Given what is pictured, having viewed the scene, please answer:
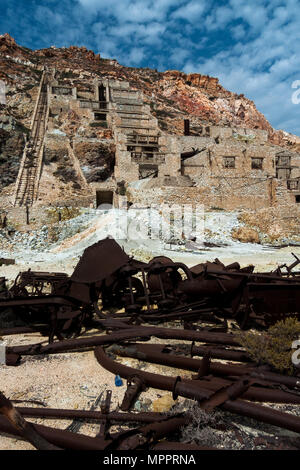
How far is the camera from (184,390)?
228 cm

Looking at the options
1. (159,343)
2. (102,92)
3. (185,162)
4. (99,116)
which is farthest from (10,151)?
(159,343)

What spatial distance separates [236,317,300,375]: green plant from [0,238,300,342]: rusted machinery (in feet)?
2.69

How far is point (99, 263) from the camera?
441 cm

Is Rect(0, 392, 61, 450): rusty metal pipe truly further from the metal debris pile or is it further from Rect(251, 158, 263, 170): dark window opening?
Rect(251, 158, 263, 170): dark window opening

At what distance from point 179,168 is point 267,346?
84.8 feet

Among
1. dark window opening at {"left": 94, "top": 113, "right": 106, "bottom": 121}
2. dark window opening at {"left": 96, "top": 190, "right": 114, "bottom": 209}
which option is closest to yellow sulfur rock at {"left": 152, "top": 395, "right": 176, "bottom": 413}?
dark window opening at {"left": 96, "top": 190, "right": 114, "bottom": 209}

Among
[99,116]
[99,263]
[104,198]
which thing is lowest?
[99,263]

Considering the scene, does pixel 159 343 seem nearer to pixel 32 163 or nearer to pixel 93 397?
pixel 93 397

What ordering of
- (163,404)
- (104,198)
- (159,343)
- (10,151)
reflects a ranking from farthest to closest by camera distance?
(10,151)
(104,198)
(159,343)
(163,404)

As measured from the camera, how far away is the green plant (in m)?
2.58

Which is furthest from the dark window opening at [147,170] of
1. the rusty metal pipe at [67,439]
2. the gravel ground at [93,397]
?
the rusty metal pipe at [67,439]

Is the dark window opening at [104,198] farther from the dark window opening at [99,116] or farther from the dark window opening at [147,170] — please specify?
the dark window opening at [99,116]

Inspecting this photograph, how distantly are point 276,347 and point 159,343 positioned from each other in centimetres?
152

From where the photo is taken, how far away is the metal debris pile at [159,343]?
6.34 feet
